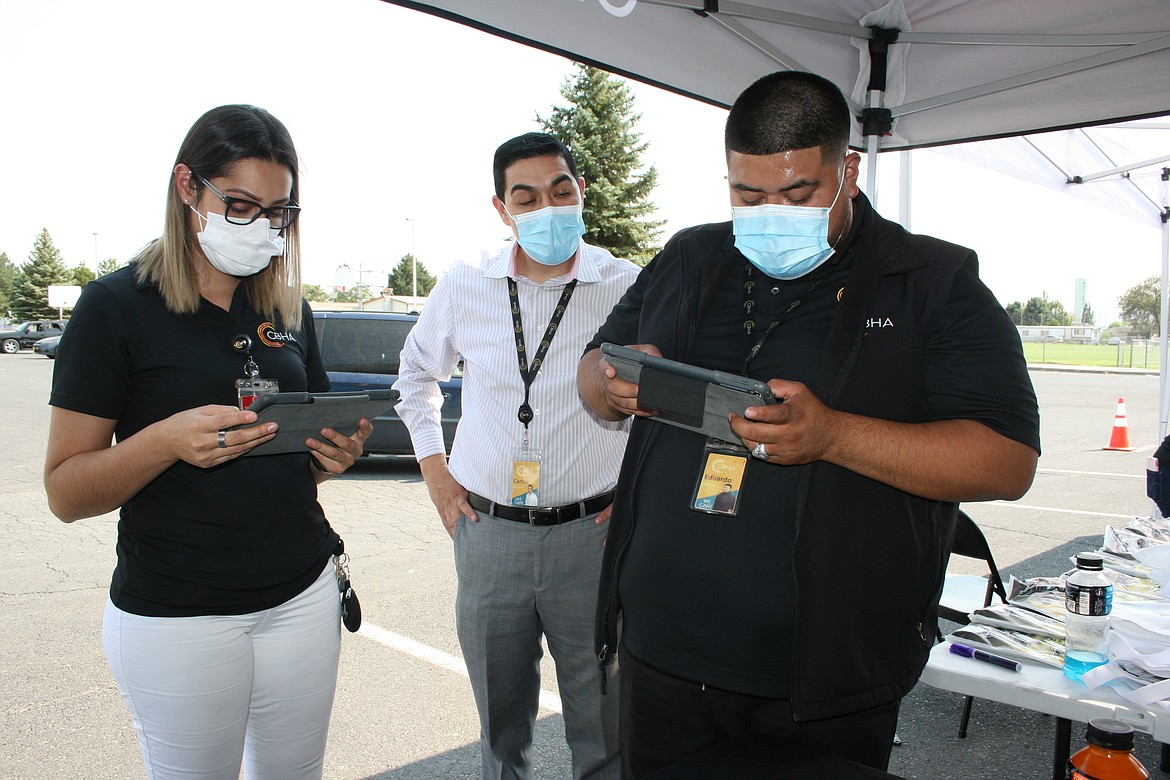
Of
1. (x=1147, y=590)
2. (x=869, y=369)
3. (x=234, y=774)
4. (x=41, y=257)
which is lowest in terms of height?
(x=234, y=774)

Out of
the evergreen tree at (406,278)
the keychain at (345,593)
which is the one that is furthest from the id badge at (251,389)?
the evergreen tree at (406,278)

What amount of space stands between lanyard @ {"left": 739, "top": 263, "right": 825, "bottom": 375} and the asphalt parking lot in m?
0.62

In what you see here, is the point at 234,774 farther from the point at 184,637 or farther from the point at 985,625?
the point at 985,625

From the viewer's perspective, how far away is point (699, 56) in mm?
3498

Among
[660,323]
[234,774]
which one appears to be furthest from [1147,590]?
[234,774]

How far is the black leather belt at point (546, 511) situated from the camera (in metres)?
2.47

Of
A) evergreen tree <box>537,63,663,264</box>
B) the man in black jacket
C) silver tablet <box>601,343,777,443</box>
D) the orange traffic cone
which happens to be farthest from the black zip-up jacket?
evergreen tree <box>537,63,663,264</box>

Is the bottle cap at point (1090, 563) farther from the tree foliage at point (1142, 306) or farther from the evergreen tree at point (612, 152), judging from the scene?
Answer: the tree foliage at point (1142, 306)

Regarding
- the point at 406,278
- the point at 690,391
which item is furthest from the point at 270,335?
the point at 406,278

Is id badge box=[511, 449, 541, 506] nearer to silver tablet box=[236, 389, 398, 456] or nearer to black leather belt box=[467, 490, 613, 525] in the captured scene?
black leather belt box=[467, 490, 613, 525]

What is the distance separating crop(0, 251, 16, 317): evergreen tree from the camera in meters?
79.2

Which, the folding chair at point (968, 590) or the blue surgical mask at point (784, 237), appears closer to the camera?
the blue surgical mask at point (784, 237)

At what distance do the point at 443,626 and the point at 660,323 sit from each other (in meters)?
3.27

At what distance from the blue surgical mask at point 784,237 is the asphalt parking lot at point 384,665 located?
816 mm
